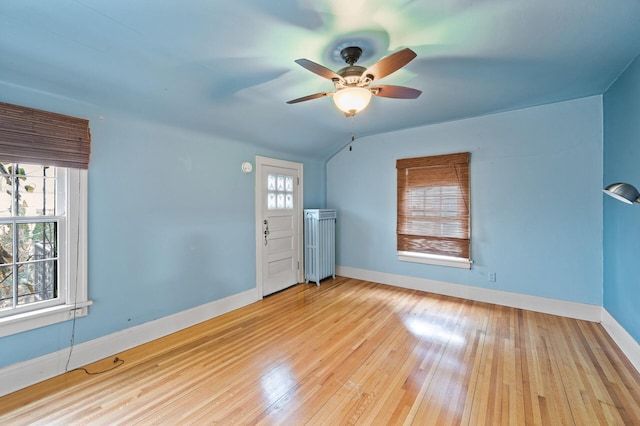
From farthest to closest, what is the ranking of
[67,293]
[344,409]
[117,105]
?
1. [117,105]
2. [67,293]
3. [344,409]

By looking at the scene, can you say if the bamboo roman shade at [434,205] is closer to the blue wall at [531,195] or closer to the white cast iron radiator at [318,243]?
the blue wall at [531,195]

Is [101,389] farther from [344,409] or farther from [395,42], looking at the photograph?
[395,42]

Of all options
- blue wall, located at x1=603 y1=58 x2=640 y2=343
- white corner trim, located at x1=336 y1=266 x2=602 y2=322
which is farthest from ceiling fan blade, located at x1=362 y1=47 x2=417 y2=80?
white corner trim, located at x1=336 y1=266 x2=602 y2=322

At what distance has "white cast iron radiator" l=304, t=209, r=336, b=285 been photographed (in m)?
4.45

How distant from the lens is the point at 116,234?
2453 millimetres

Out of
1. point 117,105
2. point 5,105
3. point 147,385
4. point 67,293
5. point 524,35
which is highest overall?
point 524,35

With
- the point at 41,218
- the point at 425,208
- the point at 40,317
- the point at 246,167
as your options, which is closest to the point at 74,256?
the point at 41,218

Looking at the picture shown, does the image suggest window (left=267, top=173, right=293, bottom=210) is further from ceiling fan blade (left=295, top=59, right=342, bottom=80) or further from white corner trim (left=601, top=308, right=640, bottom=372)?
white corner trim (left=601, top=308, right=640, bottom=372)

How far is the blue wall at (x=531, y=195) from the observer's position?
9.91ft

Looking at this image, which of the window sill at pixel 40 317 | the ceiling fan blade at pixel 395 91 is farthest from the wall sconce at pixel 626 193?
the window sill at pixel 40 317

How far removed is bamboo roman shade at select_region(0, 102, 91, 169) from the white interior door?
1.94 metres

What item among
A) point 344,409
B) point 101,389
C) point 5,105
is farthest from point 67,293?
point 344,409

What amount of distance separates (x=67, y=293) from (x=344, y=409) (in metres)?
2.40

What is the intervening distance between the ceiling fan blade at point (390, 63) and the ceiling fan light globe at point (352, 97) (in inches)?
4.5
